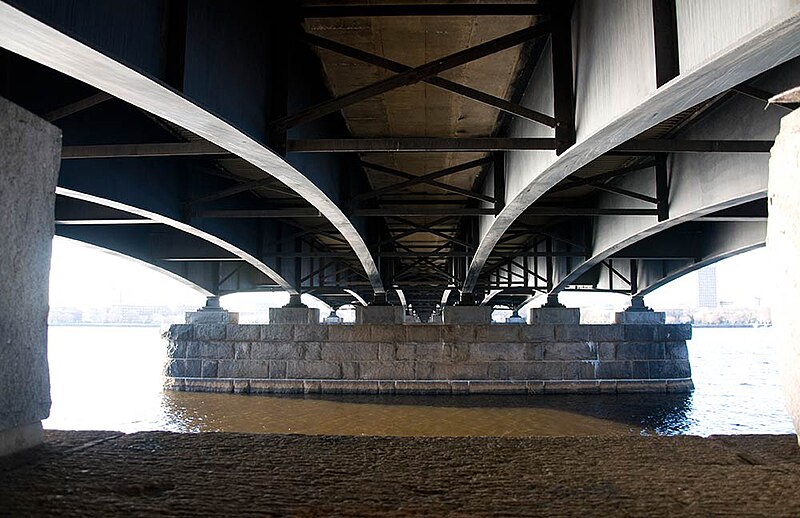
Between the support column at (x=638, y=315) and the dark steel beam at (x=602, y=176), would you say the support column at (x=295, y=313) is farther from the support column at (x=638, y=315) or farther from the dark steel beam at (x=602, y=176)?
the dark steel beam at (x=602, y=176)

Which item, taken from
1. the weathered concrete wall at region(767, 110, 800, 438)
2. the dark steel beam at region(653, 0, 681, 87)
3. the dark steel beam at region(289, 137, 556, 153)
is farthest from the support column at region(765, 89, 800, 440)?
the dark steel beam at region(289, 137, 556, 153)

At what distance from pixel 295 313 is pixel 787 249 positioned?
75.5 feet

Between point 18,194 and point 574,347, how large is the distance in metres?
19.7

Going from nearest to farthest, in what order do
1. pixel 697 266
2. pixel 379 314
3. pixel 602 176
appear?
pixel 602 176 < pixel 697 266 < pixel 379 314

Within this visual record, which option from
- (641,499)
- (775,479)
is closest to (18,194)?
(641,499)

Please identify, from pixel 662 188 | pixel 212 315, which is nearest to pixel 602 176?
pixel 662 188

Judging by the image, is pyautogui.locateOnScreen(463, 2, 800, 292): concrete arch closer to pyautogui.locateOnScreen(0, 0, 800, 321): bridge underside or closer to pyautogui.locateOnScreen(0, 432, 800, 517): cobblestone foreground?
pyautogui.locateOnScreen(0, 0, 800, 321): bridge underside

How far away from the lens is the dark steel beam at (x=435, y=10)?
311 inches

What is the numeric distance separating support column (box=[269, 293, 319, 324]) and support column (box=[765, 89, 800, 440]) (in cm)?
2255

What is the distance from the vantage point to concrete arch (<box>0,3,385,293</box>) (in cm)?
393

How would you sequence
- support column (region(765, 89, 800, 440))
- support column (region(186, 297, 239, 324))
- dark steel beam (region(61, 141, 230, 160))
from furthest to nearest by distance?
support column (region(186, 297, 239, 324)) < dark steel beam (region(61, 141, 230, 160)) < support column (region(765, 89, 800, 440))

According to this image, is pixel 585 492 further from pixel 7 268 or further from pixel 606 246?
pixel 606 246

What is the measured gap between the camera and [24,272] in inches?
159

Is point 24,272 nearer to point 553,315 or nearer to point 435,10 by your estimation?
point 435,10
